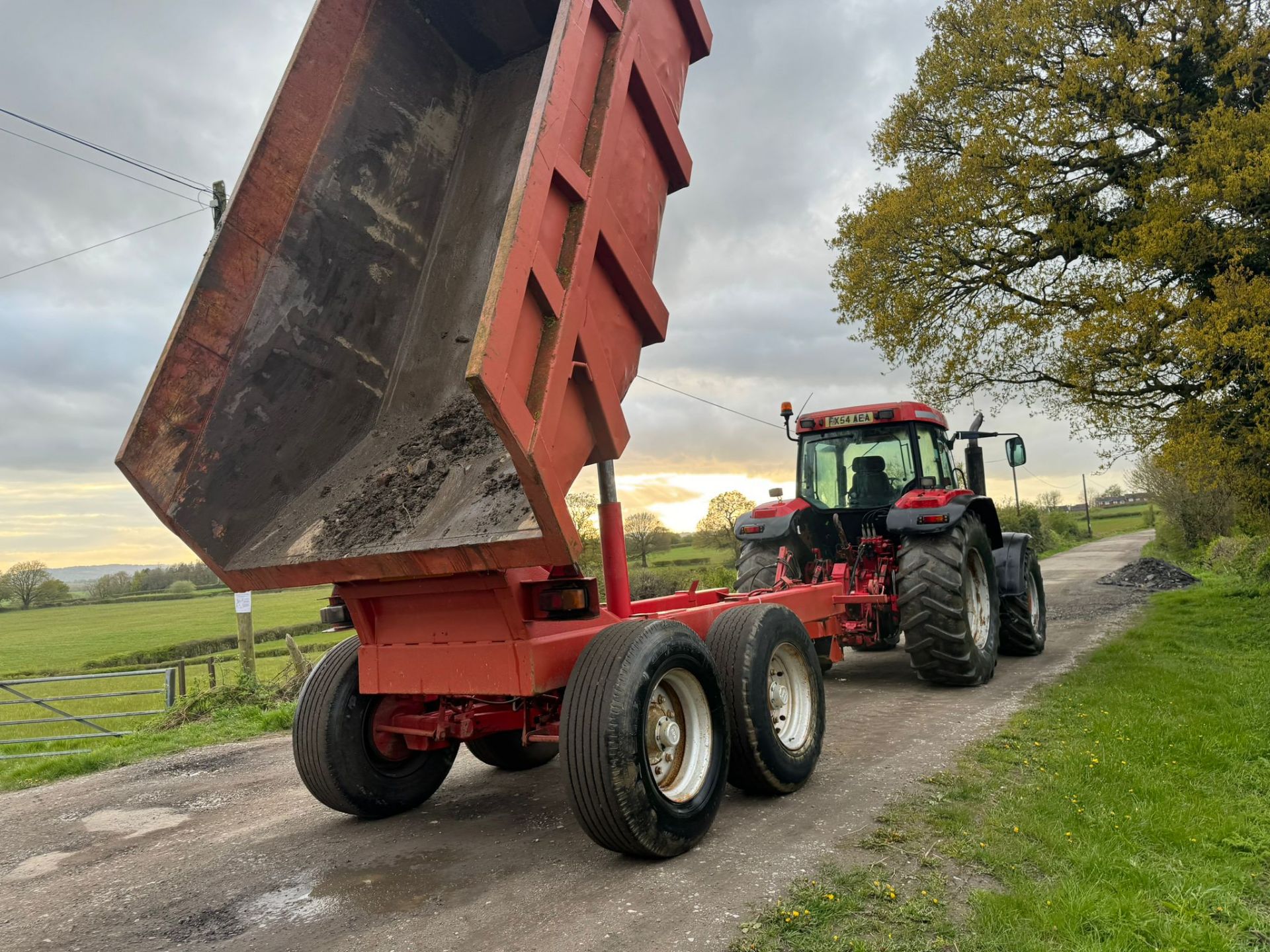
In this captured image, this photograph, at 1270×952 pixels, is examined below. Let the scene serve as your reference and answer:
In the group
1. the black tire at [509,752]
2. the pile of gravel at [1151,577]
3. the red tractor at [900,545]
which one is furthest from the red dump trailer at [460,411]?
the pile of gravel at [1151,577]

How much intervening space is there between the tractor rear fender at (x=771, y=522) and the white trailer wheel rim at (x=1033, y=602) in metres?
2.90

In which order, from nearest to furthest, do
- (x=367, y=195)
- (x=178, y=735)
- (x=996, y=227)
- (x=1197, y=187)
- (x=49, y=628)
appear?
(x=367, y=195), (x=178, y=735), (x=1197, y=187), (x=996, y=227), (x=49, y=628)

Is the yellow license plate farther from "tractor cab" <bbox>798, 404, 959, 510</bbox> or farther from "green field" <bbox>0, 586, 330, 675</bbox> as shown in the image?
"green field" <bbox>0, 586, 330, 675</bbox>

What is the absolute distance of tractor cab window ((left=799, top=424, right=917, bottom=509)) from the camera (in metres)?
8.37

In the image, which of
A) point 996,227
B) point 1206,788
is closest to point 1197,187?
point 996,227

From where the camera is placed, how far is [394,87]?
4.85 meters

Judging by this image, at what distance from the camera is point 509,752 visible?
17.9ft

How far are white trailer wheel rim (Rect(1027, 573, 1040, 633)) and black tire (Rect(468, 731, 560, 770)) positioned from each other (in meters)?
6.10

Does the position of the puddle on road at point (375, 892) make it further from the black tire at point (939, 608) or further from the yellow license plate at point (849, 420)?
the yellow license plate at point (849, 420)

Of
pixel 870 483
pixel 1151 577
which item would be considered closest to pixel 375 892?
pixel 870 483

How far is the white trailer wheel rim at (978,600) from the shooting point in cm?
790

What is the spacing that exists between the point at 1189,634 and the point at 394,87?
427 inches

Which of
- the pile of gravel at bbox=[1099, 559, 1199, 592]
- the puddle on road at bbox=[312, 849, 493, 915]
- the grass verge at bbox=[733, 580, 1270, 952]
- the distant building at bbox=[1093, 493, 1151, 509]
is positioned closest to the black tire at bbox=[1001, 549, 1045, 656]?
the grass verge at bbox=[733, 580, 1270, 952]

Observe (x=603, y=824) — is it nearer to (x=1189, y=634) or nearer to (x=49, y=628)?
(x=1189, y=634)
